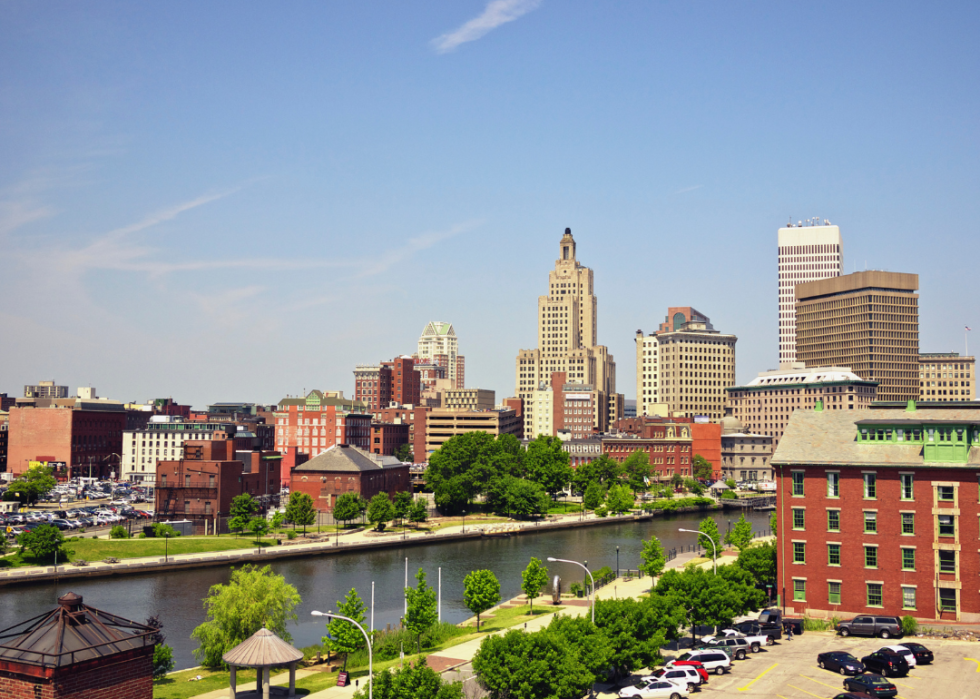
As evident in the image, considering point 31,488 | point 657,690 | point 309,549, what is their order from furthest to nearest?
point 31,488 < point 309,549 < point 657,690

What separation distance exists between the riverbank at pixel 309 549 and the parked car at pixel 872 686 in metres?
79.4

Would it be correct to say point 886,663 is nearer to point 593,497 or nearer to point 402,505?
point 402,505

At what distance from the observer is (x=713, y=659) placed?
56094mm

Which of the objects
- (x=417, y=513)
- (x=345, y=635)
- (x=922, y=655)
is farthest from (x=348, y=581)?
(x=922, y=655)

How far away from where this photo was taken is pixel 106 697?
3531 cm

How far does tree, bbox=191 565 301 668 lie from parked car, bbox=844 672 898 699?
3792cm

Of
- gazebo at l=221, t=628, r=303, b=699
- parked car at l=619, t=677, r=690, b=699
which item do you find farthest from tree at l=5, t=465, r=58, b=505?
parked car at l=619, t=677, r=690, b=699

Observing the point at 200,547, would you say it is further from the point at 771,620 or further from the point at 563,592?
the point at 771,620

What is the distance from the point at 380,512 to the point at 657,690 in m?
95.0

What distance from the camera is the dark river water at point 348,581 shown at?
274 ft

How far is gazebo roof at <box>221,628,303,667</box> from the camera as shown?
163 feet

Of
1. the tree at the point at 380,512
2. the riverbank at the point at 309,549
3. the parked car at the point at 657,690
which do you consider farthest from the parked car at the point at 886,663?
the tree at the point at 380,512

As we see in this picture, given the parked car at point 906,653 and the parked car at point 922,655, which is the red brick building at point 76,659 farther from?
the parked car at point 922,655

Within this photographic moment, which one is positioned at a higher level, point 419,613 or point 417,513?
point 419,613
